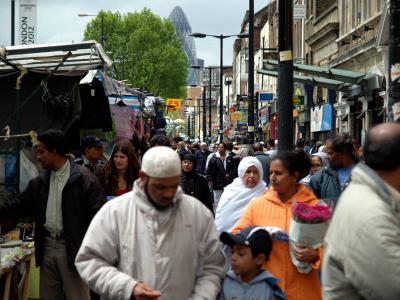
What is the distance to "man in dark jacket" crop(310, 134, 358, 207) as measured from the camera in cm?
786

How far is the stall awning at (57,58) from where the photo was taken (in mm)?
8969

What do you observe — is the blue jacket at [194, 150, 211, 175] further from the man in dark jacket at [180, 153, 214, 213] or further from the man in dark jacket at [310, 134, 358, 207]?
the man in dark jacket at [310, 134, 358, 207]

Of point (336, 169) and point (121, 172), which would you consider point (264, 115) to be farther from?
point (121, 172)

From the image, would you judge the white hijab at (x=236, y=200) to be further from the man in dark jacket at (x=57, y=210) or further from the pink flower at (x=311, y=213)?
the pink flower at (x=311, y=213)

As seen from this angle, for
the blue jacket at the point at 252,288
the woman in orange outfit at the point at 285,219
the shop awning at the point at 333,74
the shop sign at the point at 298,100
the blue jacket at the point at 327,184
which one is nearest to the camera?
the blue jacket at the point at 252,288

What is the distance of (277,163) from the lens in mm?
5820

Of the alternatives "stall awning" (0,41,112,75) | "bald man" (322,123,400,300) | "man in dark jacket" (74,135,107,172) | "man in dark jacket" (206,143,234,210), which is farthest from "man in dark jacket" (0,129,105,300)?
"man in dark jacket" (206,143,234,210)

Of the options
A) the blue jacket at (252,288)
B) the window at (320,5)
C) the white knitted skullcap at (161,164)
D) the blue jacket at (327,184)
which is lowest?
the blue jacket at (252,288)

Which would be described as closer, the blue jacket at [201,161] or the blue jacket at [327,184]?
the blue jacket at [327,184]

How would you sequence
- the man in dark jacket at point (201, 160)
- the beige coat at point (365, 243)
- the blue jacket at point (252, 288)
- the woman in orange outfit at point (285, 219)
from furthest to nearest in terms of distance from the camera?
the man in dark jacket at point (201, 160) → the woman in orange outfit at point (285, 219) → the blue jacket at point (252, 288) → the beige coat at point (365, 243)

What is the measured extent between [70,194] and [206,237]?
7.58 feet

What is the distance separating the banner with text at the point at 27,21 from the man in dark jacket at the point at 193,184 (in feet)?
55.8

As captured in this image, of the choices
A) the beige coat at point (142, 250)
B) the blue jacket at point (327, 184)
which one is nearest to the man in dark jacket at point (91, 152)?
the blue jacket at point (327, 184)

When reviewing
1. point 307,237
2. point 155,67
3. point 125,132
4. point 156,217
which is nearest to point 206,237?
point 156,217
